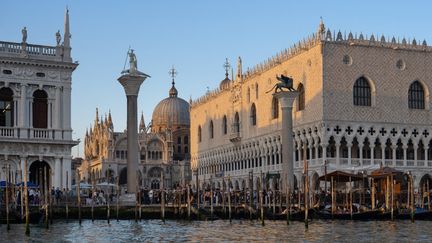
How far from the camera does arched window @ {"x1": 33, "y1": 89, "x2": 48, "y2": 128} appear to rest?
96.2 feet

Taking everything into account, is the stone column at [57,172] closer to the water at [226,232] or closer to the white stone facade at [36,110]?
the white stone facade at [36,110]

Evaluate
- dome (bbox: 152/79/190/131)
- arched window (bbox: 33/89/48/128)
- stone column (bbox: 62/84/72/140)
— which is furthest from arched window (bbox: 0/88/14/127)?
dome (bbox: 152/79/190/131)

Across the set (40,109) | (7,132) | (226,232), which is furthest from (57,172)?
(226,232)

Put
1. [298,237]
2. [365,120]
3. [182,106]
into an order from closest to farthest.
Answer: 1. [298,237]
2. [365,120]
3. [182,106]

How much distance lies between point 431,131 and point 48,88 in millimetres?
20169

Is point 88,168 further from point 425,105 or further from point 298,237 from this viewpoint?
point 298,237

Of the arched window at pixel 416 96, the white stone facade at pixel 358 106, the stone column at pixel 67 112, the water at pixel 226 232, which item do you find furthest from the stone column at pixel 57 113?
the arched window at pixel 416 96

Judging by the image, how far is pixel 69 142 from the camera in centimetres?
2916

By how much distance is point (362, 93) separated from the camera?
38.8 metres

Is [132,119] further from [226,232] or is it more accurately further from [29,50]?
[226,232]

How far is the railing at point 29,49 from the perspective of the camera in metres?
29.0

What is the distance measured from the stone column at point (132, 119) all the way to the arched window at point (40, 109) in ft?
10.2

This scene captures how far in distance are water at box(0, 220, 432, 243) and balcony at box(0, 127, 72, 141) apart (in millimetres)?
3721

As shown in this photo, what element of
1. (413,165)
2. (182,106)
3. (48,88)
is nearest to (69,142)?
(48,88)
